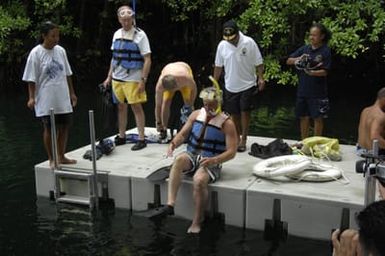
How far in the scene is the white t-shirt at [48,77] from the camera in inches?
246

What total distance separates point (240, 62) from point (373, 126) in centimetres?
179

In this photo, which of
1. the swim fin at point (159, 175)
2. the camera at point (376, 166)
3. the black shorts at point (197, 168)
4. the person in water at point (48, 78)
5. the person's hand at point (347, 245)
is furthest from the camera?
the person in water at point (48, 78)

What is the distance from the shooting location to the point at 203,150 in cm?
578

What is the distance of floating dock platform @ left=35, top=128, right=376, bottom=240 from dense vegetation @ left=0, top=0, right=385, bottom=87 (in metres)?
4.45

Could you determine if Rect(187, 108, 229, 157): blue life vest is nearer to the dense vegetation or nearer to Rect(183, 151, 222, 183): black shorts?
Rect(183, 151, 222, 183): black shorts

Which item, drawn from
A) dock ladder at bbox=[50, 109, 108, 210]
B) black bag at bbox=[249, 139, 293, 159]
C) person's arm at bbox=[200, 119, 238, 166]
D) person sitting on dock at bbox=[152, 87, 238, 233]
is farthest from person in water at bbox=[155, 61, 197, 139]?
person's arm at bbox=[200, 119, 238, 166]

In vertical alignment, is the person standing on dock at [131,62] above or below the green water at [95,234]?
above

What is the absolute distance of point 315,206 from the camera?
5.35 meters

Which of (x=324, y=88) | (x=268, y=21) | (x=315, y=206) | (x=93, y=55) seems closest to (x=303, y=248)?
(x=315, y=206)

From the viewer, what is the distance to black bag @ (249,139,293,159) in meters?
6.57

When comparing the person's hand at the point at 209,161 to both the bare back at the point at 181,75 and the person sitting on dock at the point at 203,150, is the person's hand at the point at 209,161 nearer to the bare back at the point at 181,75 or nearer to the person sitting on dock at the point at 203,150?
the person sitting on dock at the point at 203,150

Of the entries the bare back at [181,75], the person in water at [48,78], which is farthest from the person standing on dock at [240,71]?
the person in water at [48,78]

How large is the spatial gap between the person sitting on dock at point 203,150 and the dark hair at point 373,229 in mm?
3559

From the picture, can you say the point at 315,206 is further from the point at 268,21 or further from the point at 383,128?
the point at 268,21
